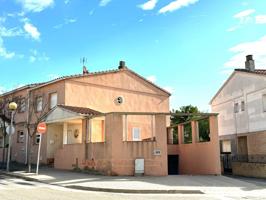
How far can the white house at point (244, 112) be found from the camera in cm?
2847

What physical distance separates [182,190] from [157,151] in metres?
5.04

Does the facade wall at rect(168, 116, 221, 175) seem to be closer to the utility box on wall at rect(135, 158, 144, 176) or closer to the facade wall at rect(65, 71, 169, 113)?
the utility box on wall at rect(135, 158, 144, 176)

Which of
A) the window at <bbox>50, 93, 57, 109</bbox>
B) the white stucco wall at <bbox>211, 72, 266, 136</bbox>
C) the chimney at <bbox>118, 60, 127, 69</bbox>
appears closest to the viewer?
the window at <bbox>50, 93, 57, 109</bbox>

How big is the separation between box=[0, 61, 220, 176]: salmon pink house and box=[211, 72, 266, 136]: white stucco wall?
269 inches

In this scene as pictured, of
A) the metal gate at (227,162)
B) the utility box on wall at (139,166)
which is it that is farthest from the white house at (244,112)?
the utility box on wall at (139,166)

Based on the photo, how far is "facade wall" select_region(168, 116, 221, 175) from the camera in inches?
780

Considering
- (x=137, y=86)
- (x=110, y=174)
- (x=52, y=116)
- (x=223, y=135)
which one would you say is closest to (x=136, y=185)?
(x=110, y=174)

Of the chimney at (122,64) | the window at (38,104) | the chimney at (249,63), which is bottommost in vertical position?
the window at (38,104)

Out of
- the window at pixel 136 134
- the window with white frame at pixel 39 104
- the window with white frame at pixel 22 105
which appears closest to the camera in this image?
the window with white frame at pixel 39 104

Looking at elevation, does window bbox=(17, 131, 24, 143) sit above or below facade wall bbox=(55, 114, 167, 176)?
above

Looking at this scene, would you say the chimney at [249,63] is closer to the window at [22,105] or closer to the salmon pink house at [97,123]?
the salmon pink house at [97,123]

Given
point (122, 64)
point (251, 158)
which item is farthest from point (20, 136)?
point (251, 158)

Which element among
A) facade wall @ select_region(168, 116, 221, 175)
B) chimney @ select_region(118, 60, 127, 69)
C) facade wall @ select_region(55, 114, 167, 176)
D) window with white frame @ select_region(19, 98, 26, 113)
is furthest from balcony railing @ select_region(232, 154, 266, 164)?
window with white frame @ select_region(19, 98, 26, 113)

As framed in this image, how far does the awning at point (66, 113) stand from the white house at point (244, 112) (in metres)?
14.4
